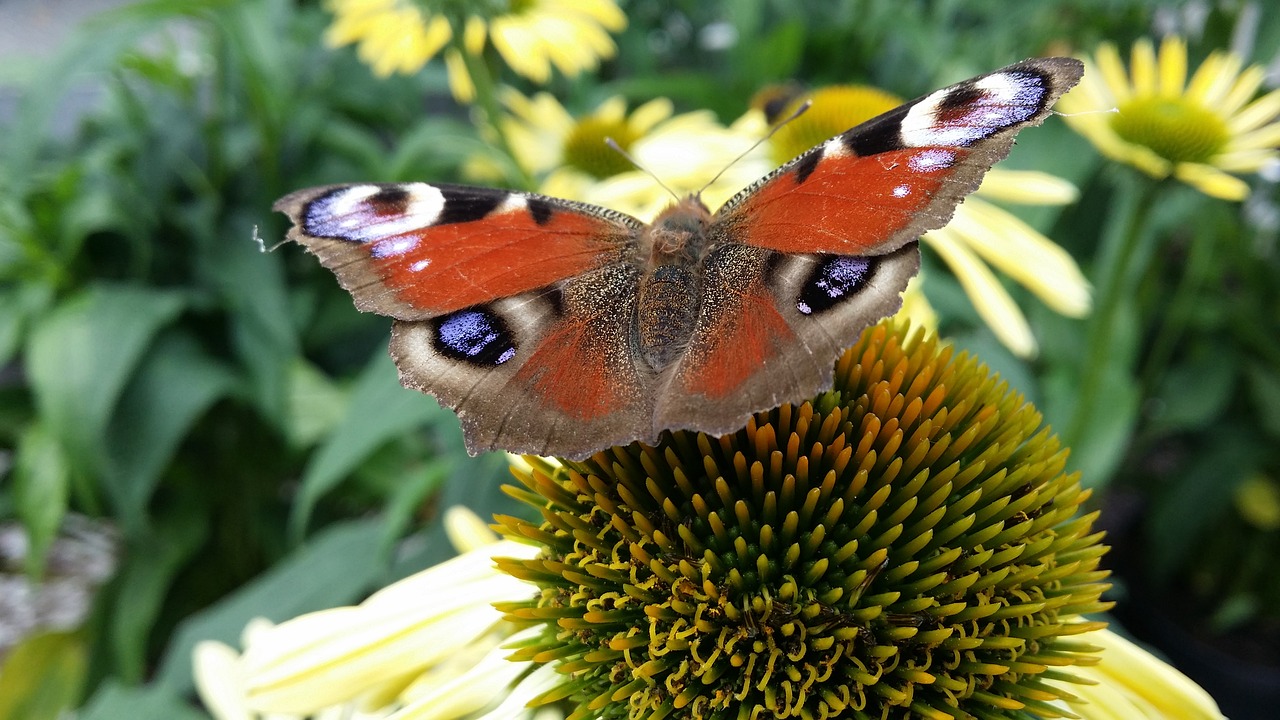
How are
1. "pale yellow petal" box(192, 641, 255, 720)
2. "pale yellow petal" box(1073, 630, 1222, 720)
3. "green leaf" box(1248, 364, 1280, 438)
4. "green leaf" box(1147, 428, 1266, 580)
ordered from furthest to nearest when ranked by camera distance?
"green leaf" box(1147, 428, 1266, 580)
"green leaf" box(1248, 364, 1280, 438)
"pale yellow petal" box(192, 641, 255, 720)
"pale yellow petal" box(1073, 630, 1222, 720)

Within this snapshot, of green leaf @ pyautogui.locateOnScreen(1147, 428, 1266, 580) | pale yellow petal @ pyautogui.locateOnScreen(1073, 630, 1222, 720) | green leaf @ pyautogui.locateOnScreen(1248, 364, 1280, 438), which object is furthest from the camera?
green leaf @ pyautogui.locateOnScreen(1147, 428, 1266, 580)

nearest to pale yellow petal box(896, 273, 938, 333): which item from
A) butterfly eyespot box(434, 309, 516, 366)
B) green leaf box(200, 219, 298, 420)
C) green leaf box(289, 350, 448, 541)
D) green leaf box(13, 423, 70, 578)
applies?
butterfly eyespot box(434, 309, 516, 366)

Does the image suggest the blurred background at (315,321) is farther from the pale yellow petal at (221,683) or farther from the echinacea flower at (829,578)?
the echinacea flower at (829,578)

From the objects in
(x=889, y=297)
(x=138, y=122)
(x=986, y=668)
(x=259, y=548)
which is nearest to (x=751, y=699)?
(x=986, y=668)

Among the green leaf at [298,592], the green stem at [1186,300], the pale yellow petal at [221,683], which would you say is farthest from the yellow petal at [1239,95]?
the pale yellow petal at [221,683]

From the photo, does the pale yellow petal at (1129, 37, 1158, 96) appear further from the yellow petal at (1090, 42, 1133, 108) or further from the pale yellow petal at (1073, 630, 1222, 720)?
the pale yellow petal at (1073, 630, 1222, 720)

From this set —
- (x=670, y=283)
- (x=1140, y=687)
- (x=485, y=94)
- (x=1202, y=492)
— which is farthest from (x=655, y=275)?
(x=1202, y=492)

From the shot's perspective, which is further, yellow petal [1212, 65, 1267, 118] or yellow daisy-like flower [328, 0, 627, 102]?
yellow daisy-like flower [328, 0, 627, 102]

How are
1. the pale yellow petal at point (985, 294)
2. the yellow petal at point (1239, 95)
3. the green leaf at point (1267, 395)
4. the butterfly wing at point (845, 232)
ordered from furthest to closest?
the green leaf at point (1267, 395) → the yellow petal at point (1239, 95) → the pale yellow petal at point (985, 294) → the butterfly wing at point (845, 232)

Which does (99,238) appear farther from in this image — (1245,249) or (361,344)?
(1245,249)
